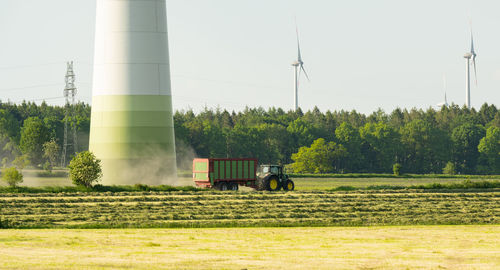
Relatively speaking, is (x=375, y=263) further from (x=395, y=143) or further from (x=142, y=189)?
(x=395, y=143)

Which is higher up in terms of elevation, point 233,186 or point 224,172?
point 224,172

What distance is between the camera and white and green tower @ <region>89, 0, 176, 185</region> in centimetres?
6831

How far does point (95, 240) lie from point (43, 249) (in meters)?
3.56

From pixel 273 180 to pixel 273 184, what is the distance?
372 millimetres

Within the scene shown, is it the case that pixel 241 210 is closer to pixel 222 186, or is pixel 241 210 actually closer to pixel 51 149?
pixel 222 186

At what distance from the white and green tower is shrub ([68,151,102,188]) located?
2.13 metres

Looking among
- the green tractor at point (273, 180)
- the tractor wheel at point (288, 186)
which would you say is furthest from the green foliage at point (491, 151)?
the green tractor at point (273, 180)

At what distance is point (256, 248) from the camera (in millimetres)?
31969

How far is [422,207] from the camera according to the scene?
52.1 metres

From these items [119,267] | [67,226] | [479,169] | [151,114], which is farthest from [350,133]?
[119,267]

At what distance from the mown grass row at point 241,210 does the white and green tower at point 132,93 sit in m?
7.95

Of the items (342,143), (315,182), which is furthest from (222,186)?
(342,143)

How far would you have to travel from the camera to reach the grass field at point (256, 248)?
90.8 ft

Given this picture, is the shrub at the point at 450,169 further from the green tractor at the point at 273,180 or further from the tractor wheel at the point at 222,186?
the tractor wheel at the point at 222,186
